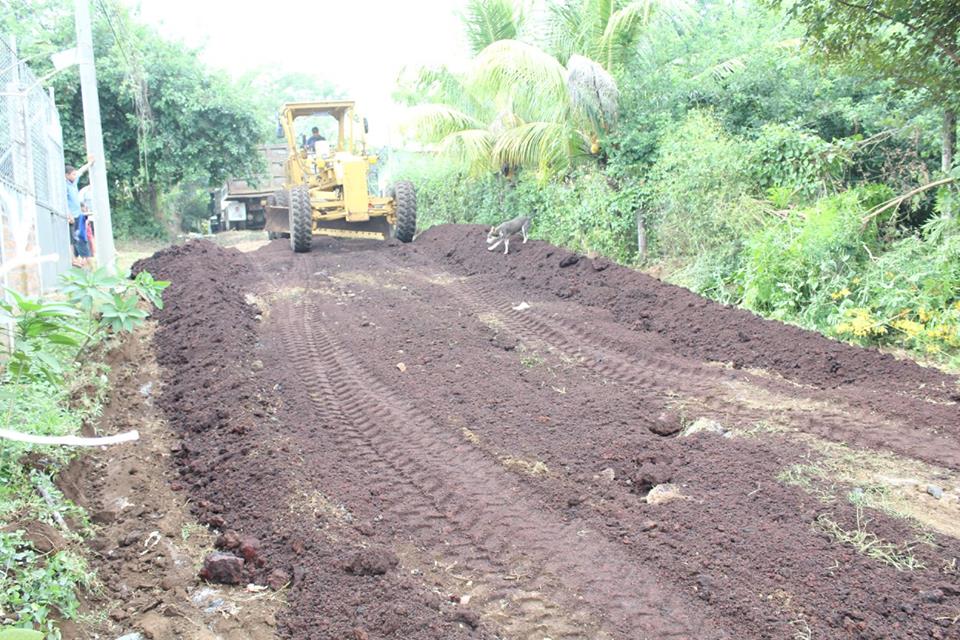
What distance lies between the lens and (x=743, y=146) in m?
11.0

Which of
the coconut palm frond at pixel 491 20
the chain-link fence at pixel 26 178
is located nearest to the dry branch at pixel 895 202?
the chain-link fence at pixel 26 178

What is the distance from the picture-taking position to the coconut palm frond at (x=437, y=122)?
703 inches

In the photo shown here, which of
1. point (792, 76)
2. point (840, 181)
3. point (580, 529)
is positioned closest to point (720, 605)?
point (580, 529)

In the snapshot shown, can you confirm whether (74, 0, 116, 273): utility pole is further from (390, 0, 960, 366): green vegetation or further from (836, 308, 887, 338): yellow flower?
(836, 308, 887, 338): yellow flower

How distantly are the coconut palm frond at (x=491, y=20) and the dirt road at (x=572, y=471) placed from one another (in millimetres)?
10167

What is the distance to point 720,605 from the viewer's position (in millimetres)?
3680

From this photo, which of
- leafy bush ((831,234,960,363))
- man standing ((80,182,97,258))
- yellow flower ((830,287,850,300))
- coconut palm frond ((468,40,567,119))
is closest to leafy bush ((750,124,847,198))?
leafy bush ((831,234,960,363))

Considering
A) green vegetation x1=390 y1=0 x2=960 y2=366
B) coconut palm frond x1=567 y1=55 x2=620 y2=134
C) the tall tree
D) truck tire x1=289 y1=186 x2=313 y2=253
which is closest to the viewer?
the tall tree

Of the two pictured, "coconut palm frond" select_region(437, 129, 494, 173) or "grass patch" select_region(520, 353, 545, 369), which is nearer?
"grass patch" select_region(520, 353, 545, 369)

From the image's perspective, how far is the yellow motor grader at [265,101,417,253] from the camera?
16.0 metres

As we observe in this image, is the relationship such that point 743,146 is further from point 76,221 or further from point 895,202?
point 76,221

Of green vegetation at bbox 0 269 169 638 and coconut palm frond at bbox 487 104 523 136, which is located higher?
coconut palm frond at bbox 487 104 523 136

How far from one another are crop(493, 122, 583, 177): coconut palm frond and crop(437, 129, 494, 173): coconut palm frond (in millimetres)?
585

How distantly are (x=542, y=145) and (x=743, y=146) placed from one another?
14.7 feet
